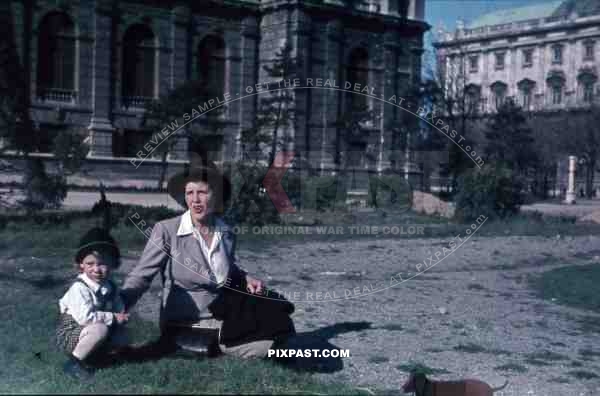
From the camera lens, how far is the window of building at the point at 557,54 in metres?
31.6

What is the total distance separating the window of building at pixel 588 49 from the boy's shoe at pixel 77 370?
29.4 metres

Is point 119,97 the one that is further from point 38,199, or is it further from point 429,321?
point 429,321

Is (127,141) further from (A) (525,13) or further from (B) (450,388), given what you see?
(B) (450,388)

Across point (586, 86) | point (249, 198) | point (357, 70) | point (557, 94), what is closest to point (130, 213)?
point (249, 198)

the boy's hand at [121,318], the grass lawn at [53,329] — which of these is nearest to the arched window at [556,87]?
the grass lawn at [53,329]

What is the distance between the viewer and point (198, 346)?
4309 millimetres

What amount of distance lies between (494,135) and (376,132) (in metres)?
7.33

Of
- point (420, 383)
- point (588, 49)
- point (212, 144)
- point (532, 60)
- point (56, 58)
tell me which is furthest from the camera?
point (532, 60)

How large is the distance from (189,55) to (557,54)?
58.1 ft

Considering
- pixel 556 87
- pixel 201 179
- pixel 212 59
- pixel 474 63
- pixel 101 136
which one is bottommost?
pixel 201 179

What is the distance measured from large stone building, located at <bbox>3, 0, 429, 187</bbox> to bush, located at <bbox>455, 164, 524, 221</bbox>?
7238mm

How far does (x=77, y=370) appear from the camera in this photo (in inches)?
146

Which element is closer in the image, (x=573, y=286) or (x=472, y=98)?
(x=573, y=286)

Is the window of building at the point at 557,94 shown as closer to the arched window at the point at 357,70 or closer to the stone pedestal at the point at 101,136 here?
the arched window at the point at 357,70
